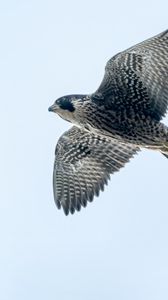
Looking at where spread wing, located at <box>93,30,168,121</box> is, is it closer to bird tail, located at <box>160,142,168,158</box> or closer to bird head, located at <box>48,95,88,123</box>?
bird head, located at <box>48,95,88,123</box>

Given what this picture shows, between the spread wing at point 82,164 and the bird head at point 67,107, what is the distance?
124 centimetres

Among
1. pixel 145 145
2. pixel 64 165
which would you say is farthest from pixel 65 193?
pixel 145 145

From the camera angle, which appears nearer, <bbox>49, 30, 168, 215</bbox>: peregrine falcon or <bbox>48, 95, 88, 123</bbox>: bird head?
<bbox>49, 30, 168, 215</bbox>: peregrine falcon

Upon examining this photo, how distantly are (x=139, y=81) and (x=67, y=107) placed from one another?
1.18 metres

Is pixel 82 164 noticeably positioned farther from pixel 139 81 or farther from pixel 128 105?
pixel 139 81

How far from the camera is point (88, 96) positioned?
23188 millimetres

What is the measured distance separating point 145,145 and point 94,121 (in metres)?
0.90

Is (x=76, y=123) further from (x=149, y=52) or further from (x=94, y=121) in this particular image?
(x=149, y=52)

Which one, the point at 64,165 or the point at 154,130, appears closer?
the point at 154,130

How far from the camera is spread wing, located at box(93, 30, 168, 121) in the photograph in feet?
73.1

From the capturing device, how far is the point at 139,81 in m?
22.8

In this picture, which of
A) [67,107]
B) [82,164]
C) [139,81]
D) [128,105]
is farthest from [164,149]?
[82,164]

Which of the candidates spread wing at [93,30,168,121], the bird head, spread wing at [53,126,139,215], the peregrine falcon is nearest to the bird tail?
the peregrine falcon

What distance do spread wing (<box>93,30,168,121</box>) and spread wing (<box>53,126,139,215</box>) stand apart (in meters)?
1.14
